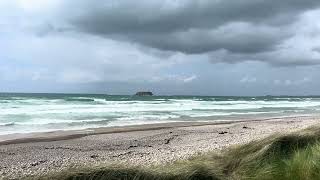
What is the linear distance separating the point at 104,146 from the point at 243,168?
30.1ft

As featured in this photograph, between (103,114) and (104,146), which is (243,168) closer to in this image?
(104,146)

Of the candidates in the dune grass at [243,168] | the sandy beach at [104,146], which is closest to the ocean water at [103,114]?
the sandy beach at [104,146]

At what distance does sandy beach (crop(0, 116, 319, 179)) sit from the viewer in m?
11.6

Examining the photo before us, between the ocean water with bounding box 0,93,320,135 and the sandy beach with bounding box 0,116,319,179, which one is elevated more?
the ocean water with bounding box 0,93,320,135

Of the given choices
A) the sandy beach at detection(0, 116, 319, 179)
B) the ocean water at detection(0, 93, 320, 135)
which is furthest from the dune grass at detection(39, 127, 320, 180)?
the ocean water at detection(0, 93, 320, 135)

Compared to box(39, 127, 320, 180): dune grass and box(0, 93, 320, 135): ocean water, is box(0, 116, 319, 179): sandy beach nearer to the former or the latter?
box(39, 127, 320, 180): dune grass

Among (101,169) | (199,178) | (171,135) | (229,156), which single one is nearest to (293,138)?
(229,156)

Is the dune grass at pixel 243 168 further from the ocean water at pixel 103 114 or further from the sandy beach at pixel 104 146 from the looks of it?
the ocean water at pixel 103 114

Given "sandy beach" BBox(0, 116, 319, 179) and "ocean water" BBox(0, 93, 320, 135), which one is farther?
"ocean water" BBox(0, 93, 320, 135)

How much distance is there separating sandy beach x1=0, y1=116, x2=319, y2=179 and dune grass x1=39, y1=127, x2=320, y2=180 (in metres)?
2.48

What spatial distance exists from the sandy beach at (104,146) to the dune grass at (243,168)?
2.48 meters

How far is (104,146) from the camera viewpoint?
1542 cm

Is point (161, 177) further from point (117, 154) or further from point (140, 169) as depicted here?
point (117, 154)

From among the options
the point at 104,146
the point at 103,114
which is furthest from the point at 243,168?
the point at 103,114
